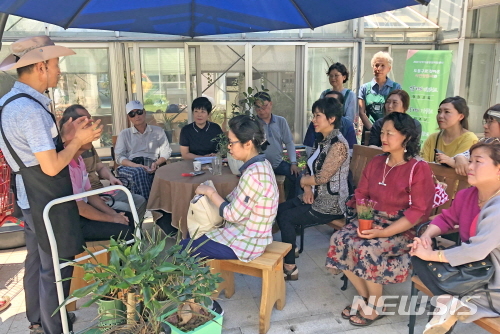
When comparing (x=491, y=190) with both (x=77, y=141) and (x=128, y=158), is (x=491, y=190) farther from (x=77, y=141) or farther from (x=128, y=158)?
(x=128, y=158)

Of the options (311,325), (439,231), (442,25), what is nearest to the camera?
(439,231)

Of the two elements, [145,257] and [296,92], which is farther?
[296,92]

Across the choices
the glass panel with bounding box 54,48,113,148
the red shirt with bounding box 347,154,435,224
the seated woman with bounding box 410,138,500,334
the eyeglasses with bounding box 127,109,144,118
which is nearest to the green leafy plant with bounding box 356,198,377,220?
the red shirt with bounding box 347,154,435,224

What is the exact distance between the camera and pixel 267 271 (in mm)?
2355

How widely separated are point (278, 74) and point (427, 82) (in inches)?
117

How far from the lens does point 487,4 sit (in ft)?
22.7

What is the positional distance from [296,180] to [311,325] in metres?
1.84

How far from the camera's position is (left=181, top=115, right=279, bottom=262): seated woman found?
230 cm

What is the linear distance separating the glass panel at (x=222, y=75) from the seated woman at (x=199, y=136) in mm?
1897

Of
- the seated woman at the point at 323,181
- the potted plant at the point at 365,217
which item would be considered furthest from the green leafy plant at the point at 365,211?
the seated woman at the point at 323,181

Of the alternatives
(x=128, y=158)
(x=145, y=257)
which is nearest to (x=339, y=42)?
(x=128, y=158)

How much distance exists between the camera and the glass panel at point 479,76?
8.24 metres

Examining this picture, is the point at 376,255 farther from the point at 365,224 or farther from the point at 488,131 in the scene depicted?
the point at 488,131

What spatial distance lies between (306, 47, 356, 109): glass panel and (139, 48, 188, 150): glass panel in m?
2.10
